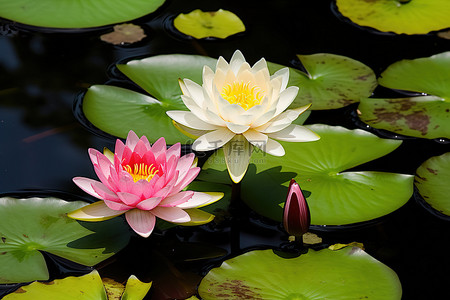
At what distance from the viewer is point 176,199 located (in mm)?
2266

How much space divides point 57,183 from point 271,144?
100 cm

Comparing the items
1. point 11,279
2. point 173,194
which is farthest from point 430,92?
point 11,279

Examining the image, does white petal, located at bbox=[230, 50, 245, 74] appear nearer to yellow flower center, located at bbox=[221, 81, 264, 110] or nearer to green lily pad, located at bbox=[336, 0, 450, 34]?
yellow flower center, located at bbox=[221, 81, 264, 110]

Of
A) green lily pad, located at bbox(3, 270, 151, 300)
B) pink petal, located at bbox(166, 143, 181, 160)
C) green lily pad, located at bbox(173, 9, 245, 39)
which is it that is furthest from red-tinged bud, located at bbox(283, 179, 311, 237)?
green lily pad, located at bbox(173, 9, 245, 39)

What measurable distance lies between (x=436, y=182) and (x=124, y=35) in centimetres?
207

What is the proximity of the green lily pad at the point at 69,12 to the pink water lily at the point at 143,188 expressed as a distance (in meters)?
1.55

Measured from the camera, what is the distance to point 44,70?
3375 mm

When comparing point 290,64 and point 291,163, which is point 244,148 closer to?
point 291,163

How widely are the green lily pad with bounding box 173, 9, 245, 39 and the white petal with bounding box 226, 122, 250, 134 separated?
1532 millimetres

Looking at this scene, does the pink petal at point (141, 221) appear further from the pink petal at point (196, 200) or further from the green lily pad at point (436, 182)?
the green lily pad at point (436, 182)

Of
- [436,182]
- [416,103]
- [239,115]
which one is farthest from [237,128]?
[416,103]

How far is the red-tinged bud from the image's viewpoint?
223cm

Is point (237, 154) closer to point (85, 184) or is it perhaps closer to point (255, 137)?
point (255, 137)

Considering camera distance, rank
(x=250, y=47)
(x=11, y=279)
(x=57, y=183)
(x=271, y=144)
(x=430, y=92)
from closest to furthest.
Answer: (x=11, y=279)
(x=271, y=144)
(x=57, y=183)
(x=430, y=92)
(x=250, y=47)
